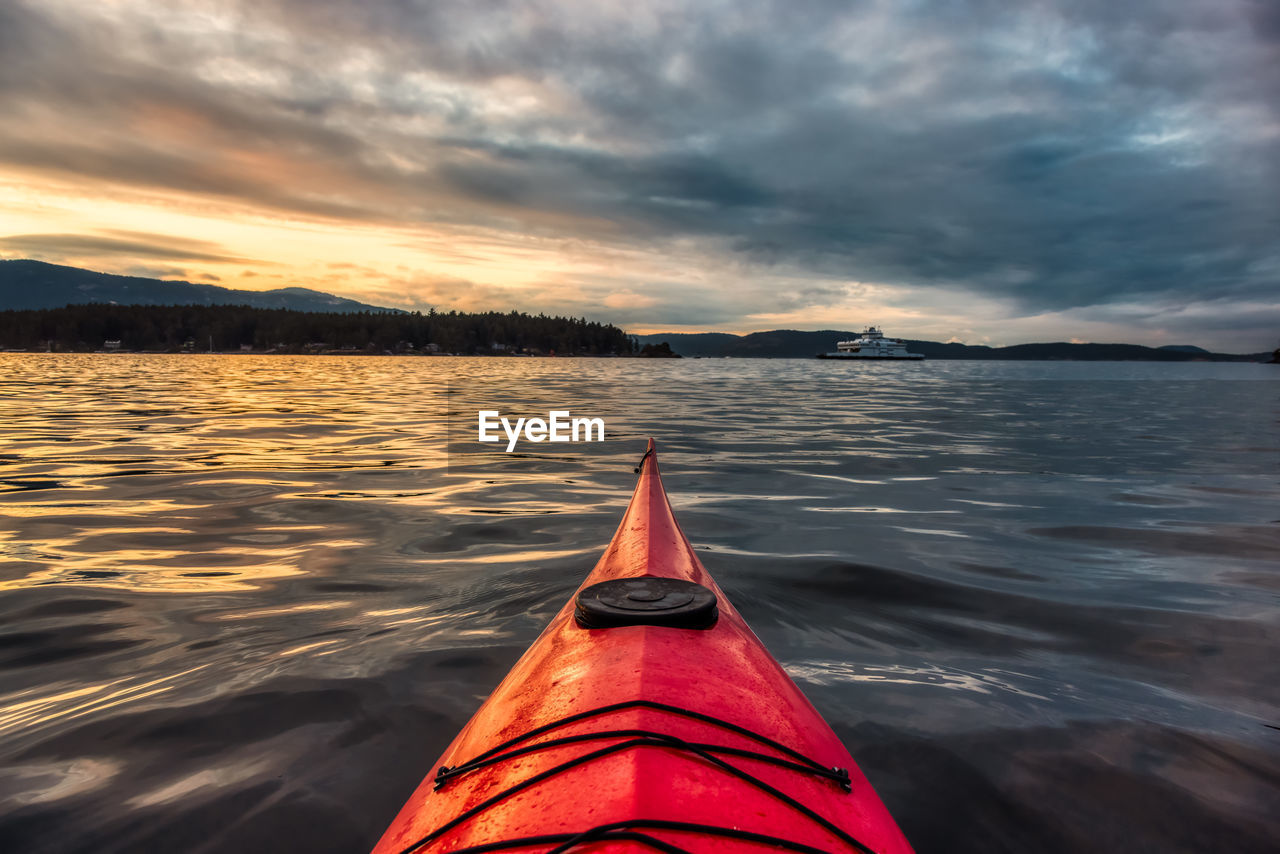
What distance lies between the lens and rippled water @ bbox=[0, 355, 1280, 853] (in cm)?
270

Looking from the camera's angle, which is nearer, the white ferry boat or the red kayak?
the red kayak

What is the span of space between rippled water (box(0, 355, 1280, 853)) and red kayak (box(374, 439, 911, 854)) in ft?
3.41

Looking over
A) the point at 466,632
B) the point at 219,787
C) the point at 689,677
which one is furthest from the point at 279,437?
the point at 689,677

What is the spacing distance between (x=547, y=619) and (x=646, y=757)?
124 inches

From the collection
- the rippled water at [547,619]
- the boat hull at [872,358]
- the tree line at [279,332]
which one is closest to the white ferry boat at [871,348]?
the boat hull at [872,358]

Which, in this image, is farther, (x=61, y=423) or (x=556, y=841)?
(x=61, y=423)

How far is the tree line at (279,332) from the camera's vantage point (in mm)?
130500

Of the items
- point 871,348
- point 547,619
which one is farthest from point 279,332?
point 547,619

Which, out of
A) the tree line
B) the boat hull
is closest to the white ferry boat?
the boat hull

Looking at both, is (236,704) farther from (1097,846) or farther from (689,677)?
(1097,846)

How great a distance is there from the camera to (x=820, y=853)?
4.78ft

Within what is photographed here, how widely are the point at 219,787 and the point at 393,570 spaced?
301cm

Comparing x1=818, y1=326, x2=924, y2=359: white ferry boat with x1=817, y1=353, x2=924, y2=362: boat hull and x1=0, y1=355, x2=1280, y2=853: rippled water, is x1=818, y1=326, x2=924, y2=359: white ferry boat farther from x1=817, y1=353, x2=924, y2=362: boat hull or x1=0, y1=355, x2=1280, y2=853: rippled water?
x1=0, y1=355, x2=1280, y2=853: rippled water

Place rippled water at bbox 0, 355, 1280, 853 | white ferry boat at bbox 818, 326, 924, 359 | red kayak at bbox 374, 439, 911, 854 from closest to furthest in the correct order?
red kayak at bbox 374, 439, 911, 854, rippled water at bbox 0, 355, 1280, 853, white ferry boat at bbox 818, 326, 924, 359
